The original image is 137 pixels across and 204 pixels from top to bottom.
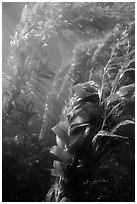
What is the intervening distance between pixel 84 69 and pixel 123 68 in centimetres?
223

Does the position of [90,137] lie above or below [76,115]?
below

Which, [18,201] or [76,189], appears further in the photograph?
[18,201]

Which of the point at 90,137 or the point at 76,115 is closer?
the point at 90,137

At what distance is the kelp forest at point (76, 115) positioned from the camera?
91.8 inches

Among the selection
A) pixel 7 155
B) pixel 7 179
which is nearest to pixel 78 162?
pixel 7 179

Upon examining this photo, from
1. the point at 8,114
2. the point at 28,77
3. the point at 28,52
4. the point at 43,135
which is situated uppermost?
the point at 28,52

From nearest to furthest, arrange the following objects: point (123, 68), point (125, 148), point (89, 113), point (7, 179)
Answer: point (89, 113)
point (123, 68)
point (7, 179)
point (125, 148)

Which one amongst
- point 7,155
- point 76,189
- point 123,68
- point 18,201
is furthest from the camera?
point 7,155

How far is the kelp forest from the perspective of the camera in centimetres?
233

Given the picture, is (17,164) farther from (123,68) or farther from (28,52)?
(28,52)

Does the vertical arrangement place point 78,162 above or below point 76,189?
above

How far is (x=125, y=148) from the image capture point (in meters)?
4.36

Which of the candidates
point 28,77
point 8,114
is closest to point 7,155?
point 8,114

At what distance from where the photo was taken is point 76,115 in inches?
98.1
